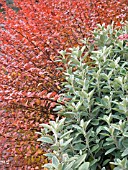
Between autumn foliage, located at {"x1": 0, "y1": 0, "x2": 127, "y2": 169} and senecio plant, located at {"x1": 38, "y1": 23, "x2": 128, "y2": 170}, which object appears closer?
senecio plant, located at {"x1": 38, "y1": 23, "x2": 128, "y2": 170}

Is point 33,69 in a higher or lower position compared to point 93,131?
higher

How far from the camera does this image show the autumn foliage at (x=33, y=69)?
9.32 feet

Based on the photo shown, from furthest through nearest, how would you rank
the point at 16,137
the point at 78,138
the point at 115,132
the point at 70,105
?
the point at 16,137
the point at 70,105
the point at 78,138
the point at 115,132

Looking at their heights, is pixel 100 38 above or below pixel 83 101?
above

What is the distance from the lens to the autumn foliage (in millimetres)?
2839

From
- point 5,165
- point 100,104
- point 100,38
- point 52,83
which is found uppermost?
point 100,38

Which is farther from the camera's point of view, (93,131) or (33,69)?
(33,69)

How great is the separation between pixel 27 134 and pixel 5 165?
461 mm

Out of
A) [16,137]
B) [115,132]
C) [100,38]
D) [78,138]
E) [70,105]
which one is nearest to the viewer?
[115,132]

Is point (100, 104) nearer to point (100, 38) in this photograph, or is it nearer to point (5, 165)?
point (100, 38)

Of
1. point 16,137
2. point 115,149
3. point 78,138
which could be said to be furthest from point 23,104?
point 115,149

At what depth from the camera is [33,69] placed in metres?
2.80

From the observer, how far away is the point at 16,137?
115 inches

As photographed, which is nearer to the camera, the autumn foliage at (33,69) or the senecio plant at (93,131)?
the senecio plant at (93,131)
